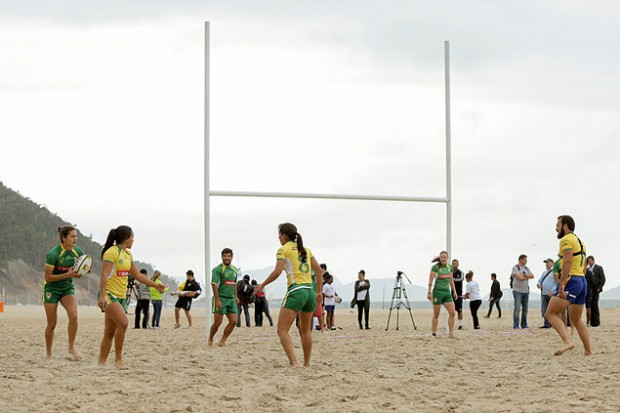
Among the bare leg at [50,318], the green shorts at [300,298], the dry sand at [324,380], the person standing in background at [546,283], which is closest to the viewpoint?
the dry sand at [324,380]

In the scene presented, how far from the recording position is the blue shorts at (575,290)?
12383 mm

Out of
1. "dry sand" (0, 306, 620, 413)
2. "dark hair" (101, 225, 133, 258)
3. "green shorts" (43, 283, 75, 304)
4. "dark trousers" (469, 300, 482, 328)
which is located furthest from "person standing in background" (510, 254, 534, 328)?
"dark hair" (101, 225, 133, 258)

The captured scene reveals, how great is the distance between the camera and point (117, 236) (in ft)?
36.2

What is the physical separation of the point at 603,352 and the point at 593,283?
785 centimetres

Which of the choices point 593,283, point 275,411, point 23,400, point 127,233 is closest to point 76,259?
point 127,233

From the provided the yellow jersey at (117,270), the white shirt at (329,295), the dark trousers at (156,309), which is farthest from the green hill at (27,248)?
the yellow jersey at (117,270)

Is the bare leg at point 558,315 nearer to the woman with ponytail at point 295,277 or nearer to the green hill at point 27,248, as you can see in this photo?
the woman with ponytail at point 295,277

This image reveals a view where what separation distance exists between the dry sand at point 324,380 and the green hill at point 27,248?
62.7 meters

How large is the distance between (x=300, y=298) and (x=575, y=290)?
365cm

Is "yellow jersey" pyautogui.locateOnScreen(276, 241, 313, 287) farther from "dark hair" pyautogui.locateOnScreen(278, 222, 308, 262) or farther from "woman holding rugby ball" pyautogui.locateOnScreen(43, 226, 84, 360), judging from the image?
"woman holding rugby ball" pyautogui.locateOnScreen(43, 226, 84, 360)

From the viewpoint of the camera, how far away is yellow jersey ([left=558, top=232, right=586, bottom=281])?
12.3 metres

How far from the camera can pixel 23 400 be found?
8.41m

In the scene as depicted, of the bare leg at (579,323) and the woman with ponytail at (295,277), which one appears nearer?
the woman with ponytail at (295,277)

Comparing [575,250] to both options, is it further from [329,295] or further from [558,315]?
[329,295]
